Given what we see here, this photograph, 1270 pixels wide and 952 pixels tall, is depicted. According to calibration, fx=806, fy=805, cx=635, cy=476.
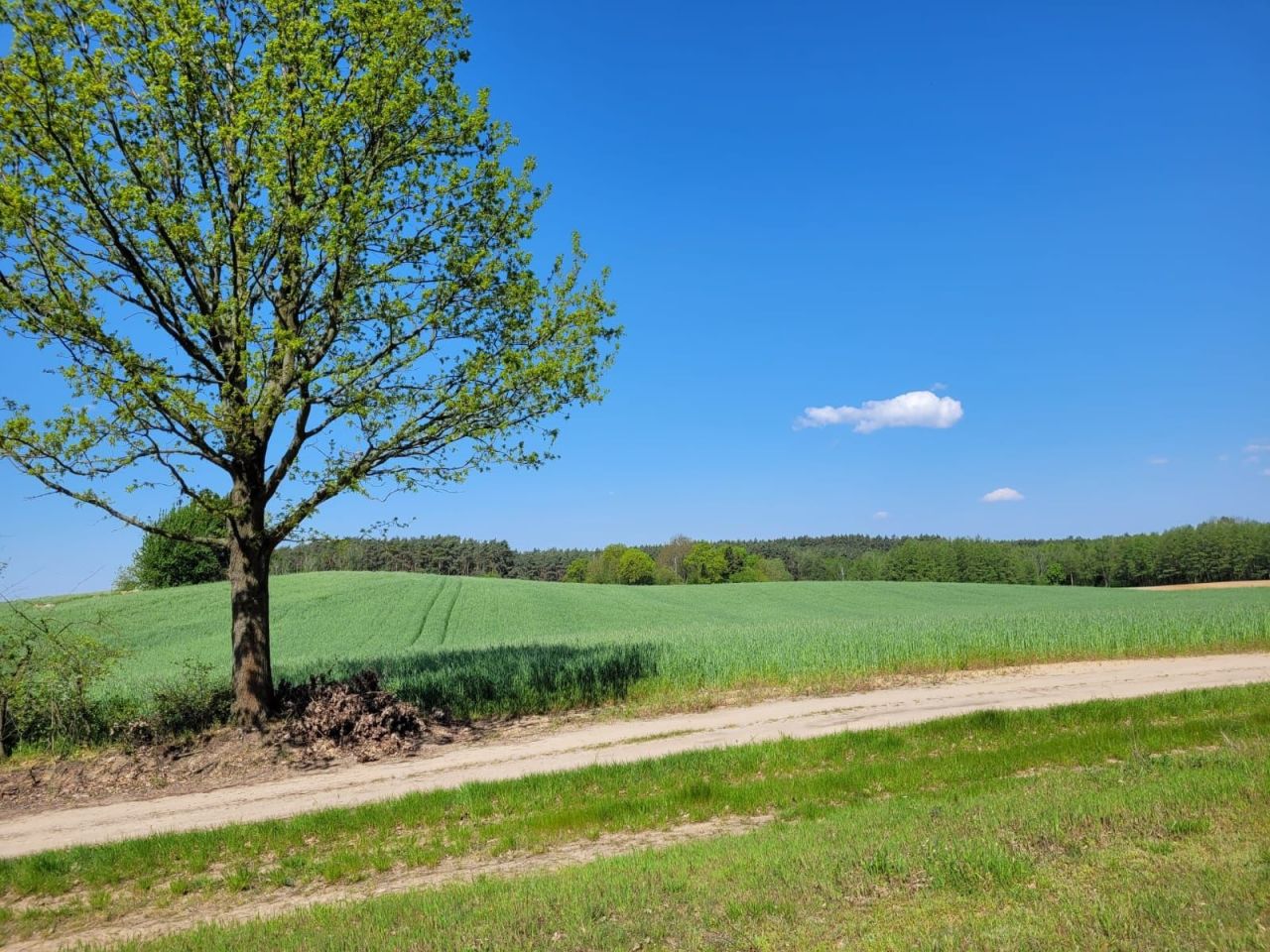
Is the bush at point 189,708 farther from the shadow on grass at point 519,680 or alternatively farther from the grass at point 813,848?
the grass at point 813,848

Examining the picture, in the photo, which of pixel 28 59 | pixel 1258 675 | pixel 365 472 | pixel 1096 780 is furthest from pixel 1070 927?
pixel 1258 675

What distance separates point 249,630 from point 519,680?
22.8 feet

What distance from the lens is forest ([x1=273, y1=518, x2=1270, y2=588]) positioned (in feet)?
360

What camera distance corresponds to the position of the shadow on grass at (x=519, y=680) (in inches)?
813

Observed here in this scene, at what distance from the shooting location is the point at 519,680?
21.1 m

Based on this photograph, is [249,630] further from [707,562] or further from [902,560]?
[707,562]

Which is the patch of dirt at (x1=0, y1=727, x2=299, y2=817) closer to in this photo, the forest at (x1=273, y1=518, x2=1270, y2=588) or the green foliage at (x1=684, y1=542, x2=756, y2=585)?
the forest at (x1=273, y1=518, x2=1270, y2=588)

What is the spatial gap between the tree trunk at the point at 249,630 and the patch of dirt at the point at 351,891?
9392 millimetres

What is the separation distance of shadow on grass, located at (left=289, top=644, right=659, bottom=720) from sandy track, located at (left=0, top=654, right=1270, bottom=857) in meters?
3.13

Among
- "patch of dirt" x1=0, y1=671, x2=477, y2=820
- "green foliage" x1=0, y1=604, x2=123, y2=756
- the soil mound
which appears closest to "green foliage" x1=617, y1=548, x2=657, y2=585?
"patch of dirt" x1=0, y1=671, x2=477, y2=820

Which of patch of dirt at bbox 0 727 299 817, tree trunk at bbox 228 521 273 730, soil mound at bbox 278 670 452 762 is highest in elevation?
tree trunk at bbox 228 521 273 730

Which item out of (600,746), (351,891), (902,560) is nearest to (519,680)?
(600,746)

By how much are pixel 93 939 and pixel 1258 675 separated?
77.5 ft

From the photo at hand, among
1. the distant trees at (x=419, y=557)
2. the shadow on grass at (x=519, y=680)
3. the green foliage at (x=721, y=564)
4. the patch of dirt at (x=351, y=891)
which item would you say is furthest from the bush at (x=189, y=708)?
the green foliage at (x=721, y=564)
